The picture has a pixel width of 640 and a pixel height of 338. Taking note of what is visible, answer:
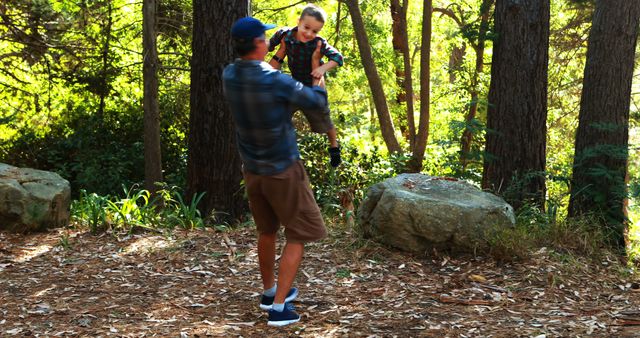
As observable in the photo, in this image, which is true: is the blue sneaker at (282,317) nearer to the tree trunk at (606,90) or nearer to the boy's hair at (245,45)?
the boy's hair at (245,45)

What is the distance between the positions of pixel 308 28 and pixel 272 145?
130cm

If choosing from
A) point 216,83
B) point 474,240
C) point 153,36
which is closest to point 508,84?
point 474,240

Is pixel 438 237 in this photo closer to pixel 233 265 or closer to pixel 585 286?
pixel 585 286

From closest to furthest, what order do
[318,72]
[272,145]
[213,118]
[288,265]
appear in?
[272,145], [288,265], [318,72], [213,118]

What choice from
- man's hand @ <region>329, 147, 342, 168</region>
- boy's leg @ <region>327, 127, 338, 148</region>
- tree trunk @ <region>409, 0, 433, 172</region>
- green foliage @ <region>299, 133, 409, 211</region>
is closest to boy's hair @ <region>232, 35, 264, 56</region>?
boy's leg @ <region>327, 127, 338, 148</region>

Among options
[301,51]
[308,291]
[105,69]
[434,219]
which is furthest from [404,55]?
[308,291]

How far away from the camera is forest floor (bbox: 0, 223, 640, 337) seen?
4.57 meters

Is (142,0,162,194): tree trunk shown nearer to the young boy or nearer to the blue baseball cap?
the young boy

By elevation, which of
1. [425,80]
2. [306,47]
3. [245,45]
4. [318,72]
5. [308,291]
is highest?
[425,80]

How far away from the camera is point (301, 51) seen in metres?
5.20

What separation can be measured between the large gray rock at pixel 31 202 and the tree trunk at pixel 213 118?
151 centimetres

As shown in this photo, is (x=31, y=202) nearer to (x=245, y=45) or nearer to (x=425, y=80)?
(x=245, y=45)

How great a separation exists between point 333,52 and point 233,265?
2170mm

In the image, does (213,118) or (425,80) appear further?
(425,80)
